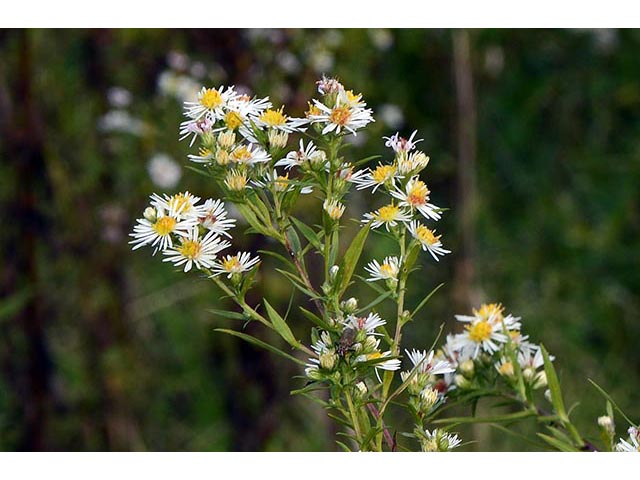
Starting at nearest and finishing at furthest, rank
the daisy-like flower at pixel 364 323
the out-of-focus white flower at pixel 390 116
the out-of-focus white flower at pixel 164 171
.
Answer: the daisy-like flower at pixel 364 323 < the out-of-focus white flower at pixel 164 171 < the out-of-focus white flower at pixel 390 116

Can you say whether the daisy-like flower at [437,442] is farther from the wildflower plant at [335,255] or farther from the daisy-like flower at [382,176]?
the daisy-like flower at [382,176]

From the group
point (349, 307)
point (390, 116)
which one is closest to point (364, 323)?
point (349, 307)

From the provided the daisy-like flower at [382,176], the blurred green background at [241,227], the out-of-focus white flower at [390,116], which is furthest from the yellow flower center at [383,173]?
the out-of-focus white flower at [390,116]

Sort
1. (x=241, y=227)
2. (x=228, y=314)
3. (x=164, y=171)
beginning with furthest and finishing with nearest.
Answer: (x=241, y=227), (x=164, y=171), (x=228, y=314)

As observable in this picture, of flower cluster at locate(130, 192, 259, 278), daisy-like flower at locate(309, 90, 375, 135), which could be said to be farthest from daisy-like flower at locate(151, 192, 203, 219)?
daisy-like flower at locate(309, 90, 375, 135)

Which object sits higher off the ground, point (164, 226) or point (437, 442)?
point (164, 226)

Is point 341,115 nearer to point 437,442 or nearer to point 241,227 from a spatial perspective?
point 437,442

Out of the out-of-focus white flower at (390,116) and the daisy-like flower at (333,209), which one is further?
the out-of-focus white flower at (390,116)

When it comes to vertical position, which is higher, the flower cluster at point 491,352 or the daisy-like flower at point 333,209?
the daisy-like flower at point 333,209
